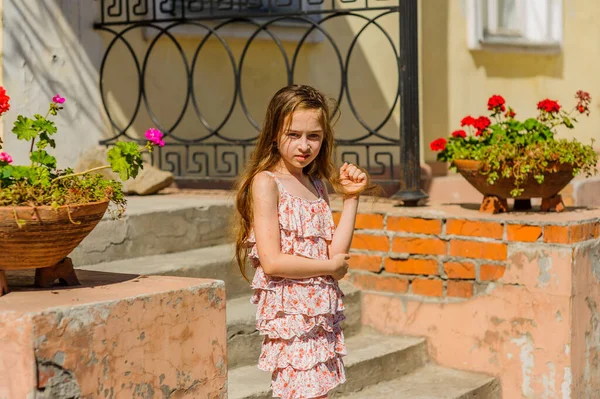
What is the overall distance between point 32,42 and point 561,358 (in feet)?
10.6

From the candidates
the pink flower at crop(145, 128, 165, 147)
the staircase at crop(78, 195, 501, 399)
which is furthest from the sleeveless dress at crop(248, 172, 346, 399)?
the staircase at crop(78, 195, 501, 399)

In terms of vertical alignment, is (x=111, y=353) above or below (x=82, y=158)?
below

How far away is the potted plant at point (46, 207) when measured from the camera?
2666 mm

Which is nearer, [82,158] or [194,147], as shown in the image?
[82,158]

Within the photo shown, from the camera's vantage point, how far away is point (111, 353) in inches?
104

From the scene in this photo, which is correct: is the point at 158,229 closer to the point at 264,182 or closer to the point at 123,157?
the point at 264,182

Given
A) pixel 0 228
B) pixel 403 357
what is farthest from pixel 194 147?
pixel 0 228

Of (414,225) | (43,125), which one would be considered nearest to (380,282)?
(414,225)

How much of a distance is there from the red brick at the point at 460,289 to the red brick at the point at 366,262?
0.39m

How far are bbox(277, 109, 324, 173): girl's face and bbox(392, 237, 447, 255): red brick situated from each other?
6.28 feet

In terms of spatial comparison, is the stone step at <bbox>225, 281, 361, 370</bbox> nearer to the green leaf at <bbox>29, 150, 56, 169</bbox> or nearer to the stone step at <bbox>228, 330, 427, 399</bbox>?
the stone step at <bbox>228, 330, 427, 399</bbox>

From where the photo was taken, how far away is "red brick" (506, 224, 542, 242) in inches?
183

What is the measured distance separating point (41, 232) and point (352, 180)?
3.31 feet

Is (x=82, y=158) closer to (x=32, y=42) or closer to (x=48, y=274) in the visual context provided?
(x=32, y=42)
